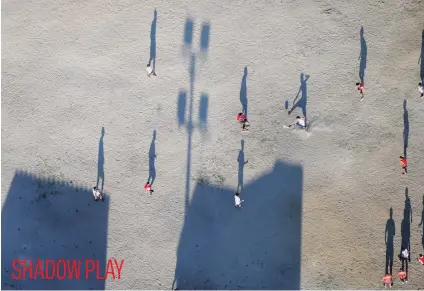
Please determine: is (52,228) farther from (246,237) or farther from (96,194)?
(246,237)

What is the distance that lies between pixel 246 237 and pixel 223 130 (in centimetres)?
403

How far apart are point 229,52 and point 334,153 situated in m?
5.37

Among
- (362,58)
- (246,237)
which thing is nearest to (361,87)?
(362,58)

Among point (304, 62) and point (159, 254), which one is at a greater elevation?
point (304, 62)

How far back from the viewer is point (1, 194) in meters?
14.7

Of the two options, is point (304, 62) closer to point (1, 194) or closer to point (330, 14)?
point (330, 14)

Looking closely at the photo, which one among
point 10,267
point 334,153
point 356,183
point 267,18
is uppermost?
point 267,18

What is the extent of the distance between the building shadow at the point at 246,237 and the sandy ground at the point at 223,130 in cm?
5

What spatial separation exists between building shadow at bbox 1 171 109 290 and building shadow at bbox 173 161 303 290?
10.8ft

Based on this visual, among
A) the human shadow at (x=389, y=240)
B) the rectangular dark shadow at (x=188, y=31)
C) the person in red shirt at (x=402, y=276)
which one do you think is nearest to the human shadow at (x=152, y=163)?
the rectangular dark shadow at (x=188, y=31)

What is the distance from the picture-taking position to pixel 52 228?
14.5 metres

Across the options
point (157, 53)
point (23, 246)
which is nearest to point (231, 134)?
point (157, 53)

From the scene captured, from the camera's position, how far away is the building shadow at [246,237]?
14.0 metres

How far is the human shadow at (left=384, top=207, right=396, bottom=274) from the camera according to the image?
1376 cm
